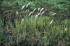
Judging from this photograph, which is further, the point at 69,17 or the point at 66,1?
the point at 66,1

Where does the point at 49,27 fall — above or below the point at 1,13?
below

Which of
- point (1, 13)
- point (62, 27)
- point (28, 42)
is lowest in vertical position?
point (28, 42)

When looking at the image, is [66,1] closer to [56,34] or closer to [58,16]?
[58,16]

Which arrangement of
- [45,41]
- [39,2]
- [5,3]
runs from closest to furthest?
[45,41]
[5,3]
[39,2]

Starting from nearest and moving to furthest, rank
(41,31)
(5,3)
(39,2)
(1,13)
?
(41,31), (1,13), (5,3), (39,2)

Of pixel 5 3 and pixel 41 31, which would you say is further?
pixel 5 3

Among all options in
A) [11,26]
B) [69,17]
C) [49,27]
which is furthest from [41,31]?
[69,17]

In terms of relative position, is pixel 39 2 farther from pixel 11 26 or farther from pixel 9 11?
pixel 11 26

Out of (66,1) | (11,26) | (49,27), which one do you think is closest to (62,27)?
(49,27)

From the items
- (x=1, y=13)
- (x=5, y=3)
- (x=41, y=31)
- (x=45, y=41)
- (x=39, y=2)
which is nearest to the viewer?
(x=45, y=41)
